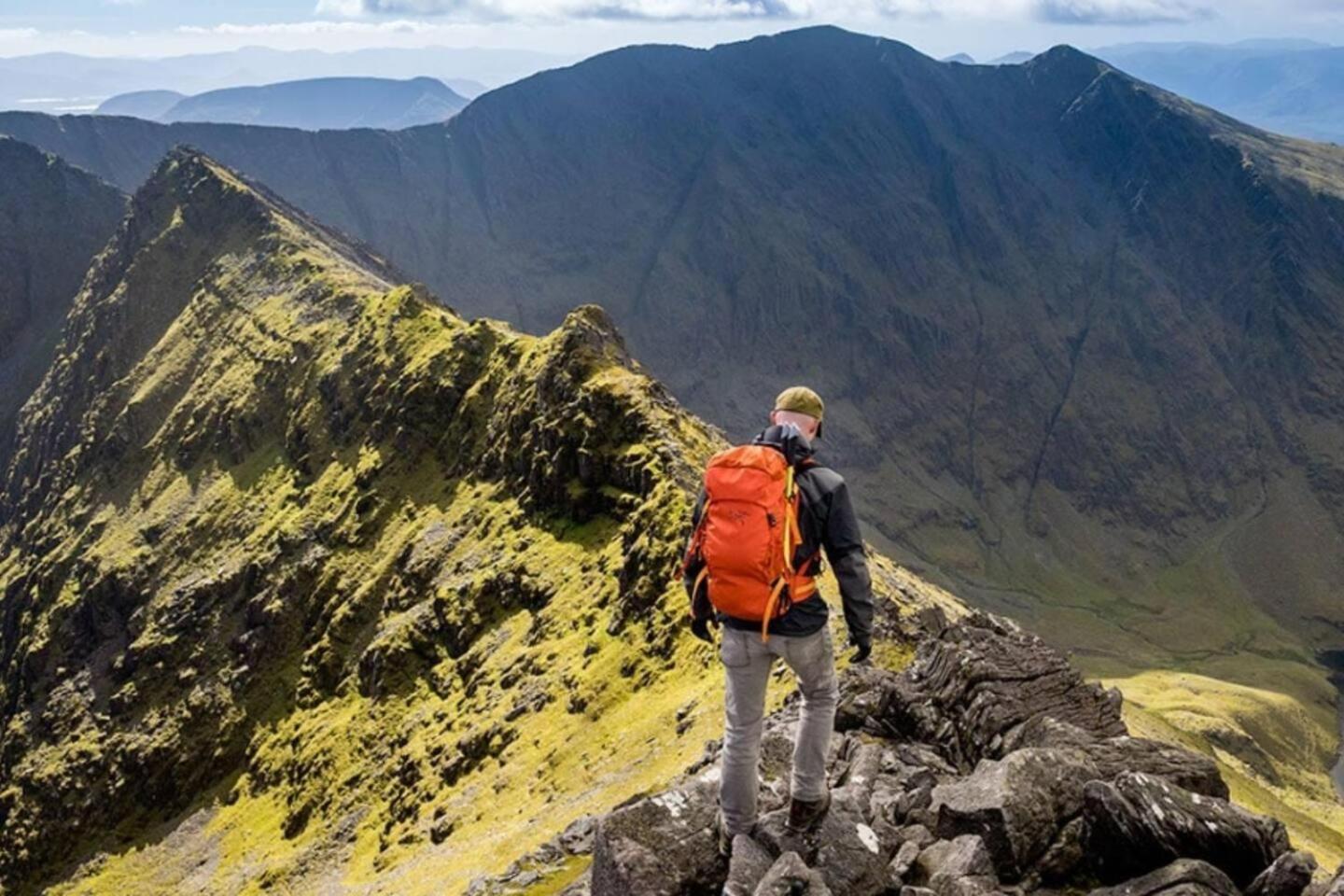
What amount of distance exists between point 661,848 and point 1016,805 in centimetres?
646

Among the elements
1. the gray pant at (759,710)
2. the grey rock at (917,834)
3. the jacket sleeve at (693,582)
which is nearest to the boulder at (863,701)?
the grey rock at (917,834)

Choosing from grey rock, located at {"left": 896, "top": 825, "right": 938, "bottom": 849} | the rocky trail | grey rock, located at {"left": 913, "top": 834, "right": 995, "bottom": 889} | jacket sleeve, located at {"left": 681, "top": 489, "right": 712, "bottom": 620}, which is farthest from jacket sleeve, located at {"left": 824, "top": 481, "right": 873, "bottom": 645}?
grey rock, located at {"left": 896, "top": 825, "right": 938, "bottom": 849}

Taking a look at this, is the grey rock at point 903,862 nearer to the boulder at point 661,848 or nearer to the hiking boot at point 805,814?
the hiking boot at point 805,814

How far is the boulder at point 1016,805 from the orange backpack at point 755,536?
19.6ft

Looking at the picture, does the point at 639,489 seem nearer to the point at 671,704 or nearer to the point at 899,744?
the point at 671,704

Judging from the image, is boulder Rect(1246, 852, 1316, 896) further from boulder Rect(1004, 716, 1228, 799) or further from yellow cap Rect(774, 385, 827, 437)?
yellow cap Rect(774, 385, 827, 437)

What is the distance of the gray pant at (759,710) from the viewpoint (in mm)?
16031

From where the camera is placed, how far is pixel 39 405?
197 m

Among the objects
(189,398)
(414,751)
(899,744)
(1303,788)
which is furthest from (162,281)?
(1303,788)

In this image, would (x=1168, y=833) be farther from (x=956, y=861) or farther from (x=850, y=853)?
(x=850, y=853)

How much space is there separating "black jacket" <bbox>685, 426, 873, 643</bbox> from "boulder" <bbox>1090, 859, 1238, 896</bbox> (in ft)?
19.9

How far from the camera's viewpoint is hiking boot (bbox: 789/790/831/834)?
16625 mm

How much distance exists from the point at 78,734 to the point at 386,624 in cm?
4432

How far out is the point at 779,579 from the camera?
1535 cm
